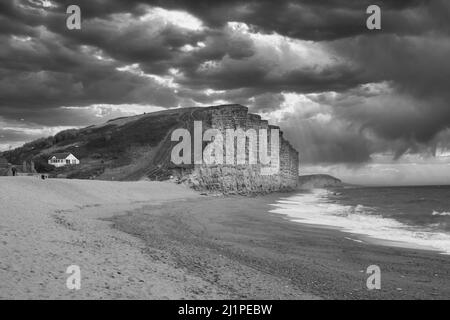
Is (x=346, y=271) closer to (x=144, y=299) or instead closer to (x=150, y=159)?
(x=144, y=299)

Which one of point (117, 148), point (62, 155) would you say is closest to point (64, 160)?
point (62, 155)

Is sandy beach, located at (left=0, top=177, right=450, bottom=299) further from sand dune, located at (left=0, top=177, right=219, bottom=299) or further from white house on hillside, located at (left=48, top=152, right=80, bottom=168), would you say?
white house on hillside, located at (left=48, top=152, right=80, bottom=168)

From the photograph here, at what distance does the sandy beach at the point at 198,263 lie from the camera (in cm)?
822

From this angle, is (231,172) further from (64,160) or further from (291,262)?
(64,160)

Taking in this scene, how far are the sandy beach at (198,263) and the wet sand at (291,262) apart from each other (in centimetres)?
3

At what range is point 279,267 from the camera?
11.2 m

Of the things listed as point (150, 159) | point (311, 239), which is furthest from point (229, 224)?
point (150, 159)

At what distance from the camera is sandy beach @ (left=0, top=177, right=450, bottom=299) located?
27.0ft

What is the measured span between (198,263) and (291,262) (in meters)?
3.07

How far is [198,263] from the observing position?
11.1 meters

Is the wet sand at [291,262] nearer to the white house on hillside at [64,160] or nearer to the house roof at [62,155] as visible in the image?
the white house on hillside at [64,160]

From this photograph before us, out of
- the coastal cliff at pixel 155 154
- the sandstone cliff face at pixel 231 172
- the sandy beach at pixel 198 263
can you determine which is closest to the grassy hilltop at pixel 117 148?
the coastal cliff at pixel 155 154

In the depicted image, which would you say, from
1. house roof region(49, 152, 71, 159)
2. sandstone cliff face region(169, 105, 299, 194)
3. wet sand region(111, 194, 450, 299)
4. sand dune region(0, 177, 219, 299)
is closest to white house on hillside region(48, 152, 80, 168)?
house roof region(49, 152, 71, 159)
